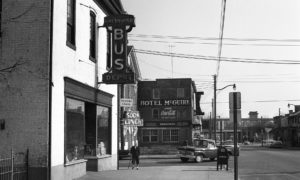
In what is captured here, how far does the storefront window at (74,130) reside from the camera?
17.3 m

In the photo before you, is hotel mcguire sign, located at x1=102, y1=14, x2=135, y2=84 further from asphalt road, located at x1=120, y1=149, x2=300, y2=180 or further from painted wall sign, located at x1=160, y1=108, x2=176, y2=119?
painted wall sign, located at x1=160, y1=108, x2=176, y2=119

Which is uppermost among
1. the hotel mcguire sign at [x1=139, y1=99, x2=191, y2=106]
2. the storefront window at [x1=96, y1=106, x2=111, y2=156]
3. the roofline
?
the roofline

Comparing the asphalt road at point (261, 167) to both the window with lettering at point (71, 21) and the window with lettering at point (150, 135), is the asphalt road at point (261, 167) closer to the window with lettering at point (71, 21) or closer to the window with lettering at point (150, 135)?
the window with lettering at point (71, 21)

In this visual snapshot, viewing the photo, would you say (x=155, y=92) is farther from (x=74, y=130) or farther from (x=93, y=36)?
(x=74, y=130)

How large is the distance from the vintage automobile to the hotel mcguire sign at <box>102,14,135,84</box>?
17274 mm

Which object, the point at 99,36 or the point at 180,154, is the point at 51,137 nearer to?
the point at 99,36

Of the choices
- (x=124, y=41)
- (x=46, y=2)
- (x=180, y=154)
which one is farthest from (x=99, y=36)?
(x=180, y=154)

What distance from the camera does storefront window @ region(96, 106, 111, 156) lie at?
72.3ft

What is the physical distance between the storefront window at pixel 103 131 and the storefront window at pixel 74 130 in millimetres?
2352

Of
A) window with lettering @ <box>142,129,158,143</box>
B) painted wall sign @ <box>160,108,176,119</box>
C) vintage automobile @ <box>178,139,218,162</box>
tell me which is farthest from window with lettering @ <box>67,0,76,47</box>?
painted wall sign @ <box>160,108,176,119</box>

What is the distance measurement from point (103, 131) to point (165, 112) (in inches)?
1357

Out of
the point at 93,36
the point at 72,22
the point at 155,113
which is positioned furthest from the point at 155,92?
the point at 72,22

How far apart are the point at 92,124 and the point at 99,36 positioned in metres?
3.88

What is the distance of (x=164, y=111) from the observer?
57.2 metres
